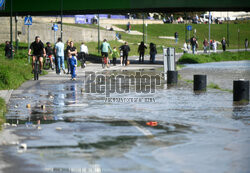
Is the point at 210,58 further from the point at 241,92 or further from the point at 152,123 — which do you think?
the point at 152,123

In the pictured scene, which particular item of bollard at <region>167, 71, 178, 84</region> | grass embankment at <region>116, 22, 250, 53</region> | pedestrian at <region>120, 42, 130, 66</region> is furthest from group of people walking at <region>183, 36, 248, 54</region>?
bollard at <region>167, 71, 178, 84</region>

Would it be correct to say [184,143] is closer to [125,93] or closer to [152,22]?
[125,93]

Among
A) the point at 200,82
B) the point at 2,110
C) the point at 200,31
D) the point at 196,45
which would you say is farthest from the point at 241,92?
the point at 200,31

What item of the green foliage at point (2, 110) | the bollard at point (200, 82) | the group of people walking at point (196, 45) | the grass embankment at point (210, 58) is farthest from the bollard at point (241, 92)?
the group of people walking at point (196, 45)

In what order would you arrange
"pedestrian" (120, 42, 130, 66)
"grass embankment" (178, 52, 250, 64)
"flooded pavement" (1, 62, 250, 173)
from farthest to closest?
"grass embankment" (178, 52, 250, 64)
"pedestrian" (120, 42, 130, 66)
"flooded pavement" (1, 62, 250, 173)

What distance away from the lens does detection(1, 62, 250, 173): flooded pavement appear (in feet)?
29.1

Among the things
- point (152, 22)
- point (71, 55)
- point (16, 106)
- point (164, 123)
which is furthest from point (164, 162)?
point (152, 22)

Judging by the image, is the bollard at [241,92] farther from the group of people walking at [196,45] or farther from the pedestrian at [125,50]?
the group of people walking at [196,45]

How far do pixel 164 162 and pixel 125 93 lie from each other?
12.8m

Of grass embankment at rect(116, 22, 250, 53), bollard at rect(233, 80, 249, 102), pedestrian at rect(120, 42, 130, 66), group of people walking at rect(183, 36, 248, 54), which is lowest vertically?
bollard at rect(233, 80, 249, 102)

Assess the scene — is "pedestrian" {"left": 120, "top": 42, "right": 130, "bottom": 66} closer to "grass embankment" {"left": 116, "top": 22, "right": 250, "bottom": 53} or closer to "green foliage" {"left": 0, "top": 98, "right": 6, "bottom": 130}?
"green foliage" {"left": 0, "top": 98, "right": 6, "bottom": 130}

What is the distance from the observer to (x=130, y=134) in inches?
461

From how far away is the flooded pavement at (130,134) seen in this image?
8.88m

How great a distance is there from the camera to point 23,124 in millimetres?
13289
